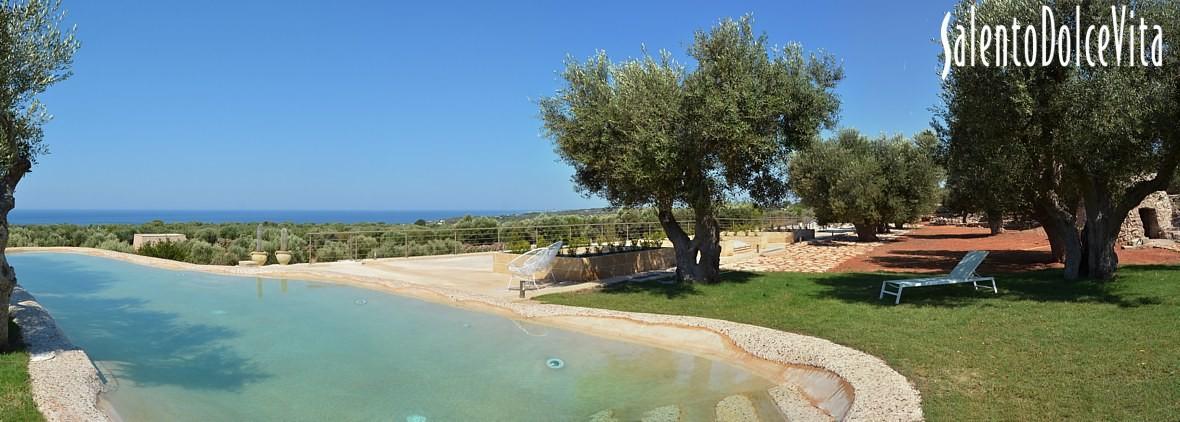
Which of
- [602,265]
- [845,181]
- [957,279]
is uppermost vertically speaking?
[845,181]

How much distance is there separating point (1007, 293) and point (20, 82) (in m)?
12.7

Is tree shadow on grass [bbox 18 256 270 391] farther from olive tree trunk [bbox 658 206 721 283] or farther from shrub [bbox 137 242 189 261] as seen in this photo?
olive tree trunk [bbox 658 206 721 283]

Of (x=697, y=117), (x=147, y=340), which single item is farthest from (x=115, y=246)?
(x=697, y=117)

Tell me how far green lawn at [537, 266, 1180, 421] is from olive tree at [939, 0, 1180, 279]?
4.26 feet

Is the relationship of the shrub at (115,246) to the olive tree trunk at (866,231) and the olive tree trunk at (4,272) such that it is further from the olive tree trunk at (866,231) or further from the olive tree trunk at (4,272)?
the olive tree trunk at (866,231)

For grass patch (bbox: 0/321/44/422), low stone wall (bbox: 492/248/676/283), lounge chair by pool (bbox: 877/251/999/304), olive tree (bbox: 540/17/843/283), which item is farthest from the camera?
low stone wall (bbox: 492/248/676/283)

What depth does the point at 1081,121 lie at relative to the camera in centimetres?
872

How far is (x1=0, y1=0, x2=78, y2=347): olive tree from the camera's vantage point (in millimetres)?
5926

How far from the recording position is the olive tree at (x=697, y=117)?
9.86 m

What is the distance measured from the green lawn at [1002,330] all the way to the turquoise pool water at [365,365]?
62.8 inches

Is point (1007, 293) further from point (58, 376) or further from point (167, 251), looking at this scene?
point (167, 251)

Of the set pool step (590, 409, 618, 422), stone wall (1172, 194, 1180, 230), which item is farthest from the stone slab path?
pool step (590, 409, 618, 422)

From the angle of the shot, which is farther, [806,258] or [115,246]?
[115,246]

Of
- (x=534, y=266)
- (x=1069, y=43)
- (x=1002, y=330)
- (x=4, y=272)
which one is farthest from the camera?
(x=534, y=266)
